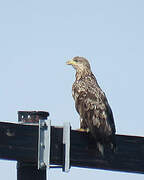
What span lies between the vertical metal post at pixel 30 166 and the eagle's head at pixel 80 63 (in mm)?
5431

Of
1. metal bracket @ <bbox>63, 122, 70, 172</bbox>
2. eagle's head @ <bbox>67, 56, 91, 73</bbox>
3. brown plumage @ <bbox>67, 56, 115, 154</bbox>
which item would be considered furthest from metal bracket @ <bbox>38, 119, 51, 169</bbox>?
eagle's head @ <bbox>67, 56, 91, 73</bbox>

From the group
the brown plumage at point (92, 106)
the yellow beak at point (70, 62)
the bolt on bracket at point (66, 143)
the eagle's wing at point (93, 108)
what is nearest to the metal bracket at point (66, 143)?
the bolt on bracket at point (66, 143)

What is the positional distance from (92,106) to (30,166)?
332 centimetres

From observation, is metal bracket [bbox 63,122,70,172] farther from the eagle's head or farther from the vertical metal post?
the eagle's head

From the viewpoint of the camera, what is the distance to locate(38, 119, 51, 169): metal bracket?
13.4 feet

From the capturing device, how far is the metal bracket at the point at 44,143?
13.4ft

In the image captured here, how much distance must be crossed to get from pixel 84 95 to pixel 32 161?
156 inches

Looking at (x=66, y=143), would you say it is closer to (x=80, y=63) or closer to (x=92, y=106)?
(x=92, y=106)

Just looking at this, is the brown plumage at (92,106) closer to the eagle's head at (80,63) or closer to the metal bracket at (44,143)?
the eagle's head at (80,63)

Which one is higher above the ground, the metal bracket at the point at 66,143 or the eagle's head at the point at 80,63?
the eagle's head at the point at 80,63

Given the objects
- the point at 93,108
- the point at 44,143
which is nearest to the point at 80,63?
the point at 93,108

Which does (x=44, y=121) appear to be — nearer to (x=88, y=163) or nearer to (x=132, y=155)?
(x=88, y=163)

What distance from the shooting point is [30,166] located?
13.9ft

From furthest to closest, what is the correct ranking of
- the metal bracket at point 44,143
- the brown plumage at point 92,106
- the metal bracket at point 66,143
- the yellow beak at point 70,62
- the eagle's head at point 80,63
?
the yellow beak at point 70,62
the eagle's head at point 80,63
the brown plumage at point 92,106
the metal bracket at point 66,143
the metal bracket at point 44,143
